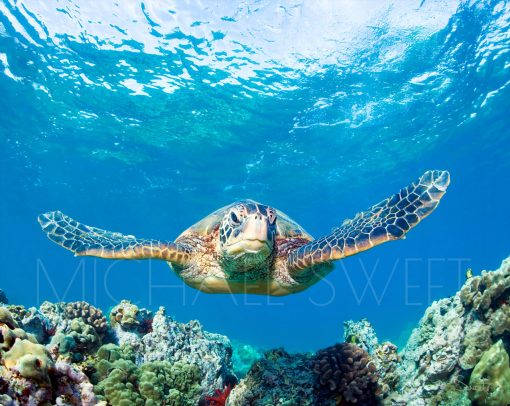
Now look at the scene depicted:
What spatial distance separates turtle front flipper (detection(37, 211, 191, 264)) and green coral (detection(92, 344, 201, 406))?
1325 millimetres

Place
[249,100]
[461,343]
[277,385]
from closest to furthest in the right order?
[461,343], [277,385], [249,100]

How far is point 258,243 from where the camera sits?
4.14 m

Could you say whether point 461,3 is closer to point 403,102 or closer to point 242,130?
point 403,102

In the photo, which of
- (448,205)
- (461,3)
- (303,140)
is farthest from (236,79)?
(448,205)

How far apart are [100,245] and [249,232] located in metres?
2.60

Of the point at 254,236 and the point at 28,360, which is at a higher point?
the point at 254,236

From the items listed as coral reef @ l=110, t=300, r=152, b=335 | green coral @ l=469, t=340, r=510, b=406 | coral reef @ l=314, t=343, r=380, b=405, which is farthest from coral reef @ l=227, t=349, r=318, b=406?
coral reef @ l=110, t=300, r=152, b=335

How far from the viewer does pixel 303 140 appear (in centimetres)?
2278

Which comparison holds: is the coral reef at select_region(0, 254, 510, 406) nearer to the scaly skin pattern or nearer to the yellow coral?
the yellow coral

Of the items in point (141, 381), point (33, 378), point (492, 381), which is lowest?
point (492, 381)

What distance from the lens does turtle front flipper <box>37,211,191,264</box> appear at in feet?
16.4

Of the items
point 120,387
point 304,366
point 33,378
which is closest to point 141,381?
point 120,387

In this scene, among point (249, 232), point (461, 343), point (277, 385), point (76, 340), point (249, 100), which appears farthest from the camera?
point (249, 100)

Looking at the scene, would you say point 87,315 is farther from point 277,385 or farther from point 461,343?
point 461,343
